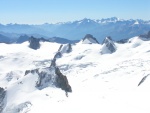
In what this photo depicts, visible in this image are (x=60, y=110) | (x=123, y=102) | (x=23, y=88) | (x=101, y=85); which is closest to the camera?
(x=123, y=102)

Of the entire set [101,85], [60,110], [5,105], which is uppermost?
[60,110]

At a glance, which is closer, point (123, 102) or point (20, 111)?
point (123, 102)

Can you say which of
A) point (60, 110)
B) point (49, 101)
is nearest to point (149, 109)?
point (60, 110)

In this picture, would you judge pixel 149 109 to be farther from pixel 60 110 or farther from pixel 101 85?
pixel 101 85

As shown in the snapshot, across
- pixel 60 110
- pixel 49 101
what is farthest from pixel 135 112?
pixel 49 101

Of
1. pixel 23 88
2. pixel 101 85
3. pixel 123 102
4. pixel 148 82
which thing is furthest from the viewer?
pixel 101 85

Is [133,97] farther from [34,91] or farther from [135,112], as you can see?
[34,91]

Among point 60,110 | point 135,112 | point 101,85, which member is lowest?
point 101,85

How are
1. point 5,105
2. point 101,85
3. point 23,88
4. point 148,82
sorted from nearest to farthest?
point 148,82 < point 5,105 < point 23,88 < point 101,85

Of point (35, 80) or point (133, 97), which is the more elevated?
point (133, 97)
